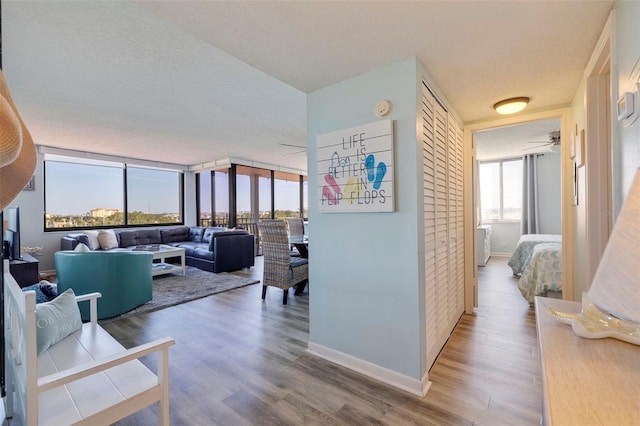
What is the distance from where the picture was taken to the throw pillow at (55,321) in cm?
147

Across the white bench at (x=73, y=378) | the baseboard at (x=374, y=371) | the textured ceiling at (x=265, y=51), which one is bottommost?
the baseboard at (x=374, y=371)

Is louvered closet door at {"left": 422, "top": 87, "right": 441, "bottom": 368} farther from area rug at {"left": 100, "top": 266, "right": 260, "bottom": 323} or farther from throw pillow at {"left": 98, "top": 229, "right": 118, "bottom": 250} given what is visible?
throw pillow at {"left": 98, "top": 229, "right": 118, "bottom": 250}

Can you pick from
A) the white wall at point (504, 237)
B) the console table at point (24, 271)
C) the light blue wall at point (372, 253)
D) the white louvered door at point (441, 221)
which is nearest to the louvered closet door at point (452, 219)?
the white louvered door at point (441, 221)

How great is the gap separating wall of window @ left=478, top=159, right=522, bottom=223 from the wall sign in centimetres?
636

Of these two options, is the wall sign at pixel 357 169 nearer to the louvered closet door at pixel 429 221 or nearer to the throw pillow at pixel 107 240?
the louvered closet door at pixel 429 221

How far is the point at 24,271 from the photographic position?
3.46 m

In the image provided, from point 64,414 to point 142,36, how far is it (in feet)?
7.32

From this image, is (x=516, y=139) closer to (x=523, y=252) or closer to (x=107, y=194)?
(x=523, y=252)

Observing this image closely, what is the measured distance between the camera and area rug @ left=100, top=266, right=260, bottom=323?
11.2 feet

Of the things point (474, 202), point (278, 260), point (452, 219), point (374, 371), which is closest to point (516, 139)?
point (474, 202)

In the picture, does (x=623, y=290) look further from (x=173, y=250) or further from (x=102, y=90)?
(x=173, y=250)

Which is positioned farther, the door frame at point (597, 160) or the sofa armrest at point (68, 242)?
the sofa armrest at point (68, 242)

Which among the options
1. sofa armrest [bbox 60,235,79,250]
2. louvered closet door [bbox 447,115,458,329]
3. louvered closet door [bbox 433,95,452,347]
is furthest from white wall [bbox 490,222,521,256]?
sofa armrest [bbox 60,235,79,250]

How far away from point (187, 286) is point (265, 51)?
3.74 meters
